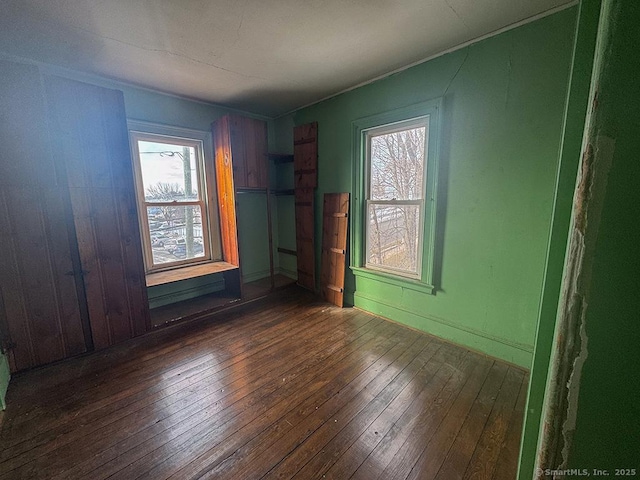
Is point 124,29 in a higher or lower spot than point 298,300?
higher

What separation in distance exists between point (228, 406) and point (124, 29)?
8.89ft

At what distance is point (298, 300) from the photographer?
3465 mm

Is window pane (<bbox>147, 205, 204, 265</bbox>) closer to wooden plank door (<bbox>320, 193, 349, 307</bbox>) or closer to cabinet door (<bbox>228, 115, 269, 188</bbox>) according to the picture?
cabinet door (<bbox>228, 115, 269, 188</bbox>)

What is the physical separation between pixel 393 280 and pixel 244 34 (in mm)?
2549

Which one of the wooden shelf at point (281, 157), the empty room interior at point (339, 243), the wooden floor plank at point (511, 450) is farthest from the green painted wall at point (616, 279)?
the wooden shelf at point (281, 157)

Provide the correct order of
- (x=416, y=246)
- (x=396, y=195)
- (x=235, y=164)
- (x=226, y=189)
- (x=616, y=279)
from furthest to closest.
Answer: (x=226, y=189) → (x=235, y=164) → (x=396, y=195) → (x=416, y=246) → (x=616, y=279)

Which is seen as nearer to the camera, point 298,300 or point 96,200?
point 96,200

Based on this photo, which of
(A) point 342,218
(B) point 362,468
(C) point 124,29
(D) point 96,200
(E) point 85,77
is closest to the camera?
(B) point 362,468

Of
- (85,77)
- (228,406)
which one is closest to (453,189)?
(228,406)

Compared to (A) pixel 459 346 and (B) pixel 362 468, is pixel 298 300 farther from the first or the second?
(B) pixel 362 468

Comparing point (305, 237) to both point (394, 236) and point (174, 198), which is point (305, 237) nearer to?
point (394, 236)

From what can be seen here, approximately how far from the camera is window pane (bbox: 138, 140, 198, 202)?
116 inches

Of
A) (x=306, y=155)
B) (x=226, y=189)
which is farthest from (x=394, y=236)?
(x=226, y=189)

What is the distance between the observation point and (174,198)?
3.16 meters
